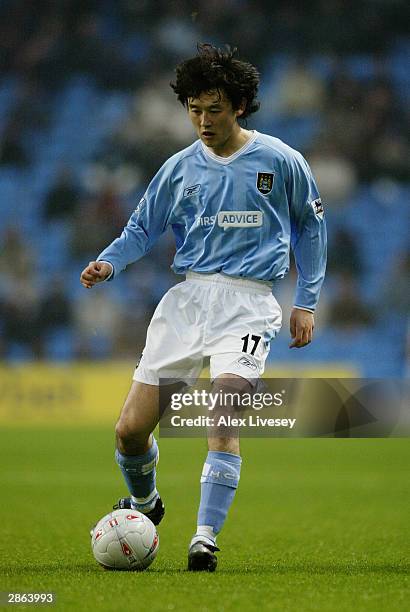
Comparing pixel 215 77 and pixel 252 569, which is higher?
pixel 215 77

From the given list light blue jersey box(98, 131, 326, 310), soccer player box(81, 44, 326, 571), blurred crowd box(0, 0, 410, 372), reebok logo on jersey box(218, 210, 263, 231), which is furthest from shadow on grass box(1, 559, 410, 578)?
blurred crowd box(0, 0, 410, 372)

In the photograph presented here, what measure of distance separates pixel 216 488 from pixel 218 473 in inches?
2.2

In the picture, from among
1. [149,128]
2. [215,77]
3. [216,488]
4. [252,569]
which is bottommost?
[252,569]

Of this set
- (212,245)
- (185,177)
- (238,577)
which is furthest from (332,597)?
(185,177)

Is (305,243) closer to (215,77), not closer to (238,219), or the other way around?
(238,219)

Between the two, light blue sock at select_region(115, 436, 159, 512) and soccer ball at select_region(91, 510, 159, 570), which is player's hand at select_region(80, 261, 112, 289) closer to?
light blue sock at select_region(115, 436, 159, 512)

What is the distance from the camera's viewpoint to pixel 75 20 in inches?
669

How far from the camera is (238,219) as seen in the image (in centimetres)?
421

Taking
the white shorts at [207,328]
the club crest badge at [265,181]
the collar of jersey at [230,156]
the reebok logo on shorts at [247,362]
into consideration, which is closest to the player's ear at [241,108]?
the collar of jersey at [230,156]

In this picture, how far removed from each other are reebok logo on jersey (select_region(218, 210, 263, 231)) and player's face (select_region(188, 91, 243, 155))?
11.2 inches

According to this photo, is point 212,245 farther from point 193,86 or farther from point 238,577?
point 238,577

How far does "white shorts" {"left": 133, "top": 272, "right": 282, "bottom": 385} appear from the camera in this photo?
13.4 ft

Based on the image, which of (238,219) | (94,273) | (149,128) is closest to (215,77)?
(238,219)

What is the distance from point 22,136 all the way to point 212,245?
1283 centimetres
